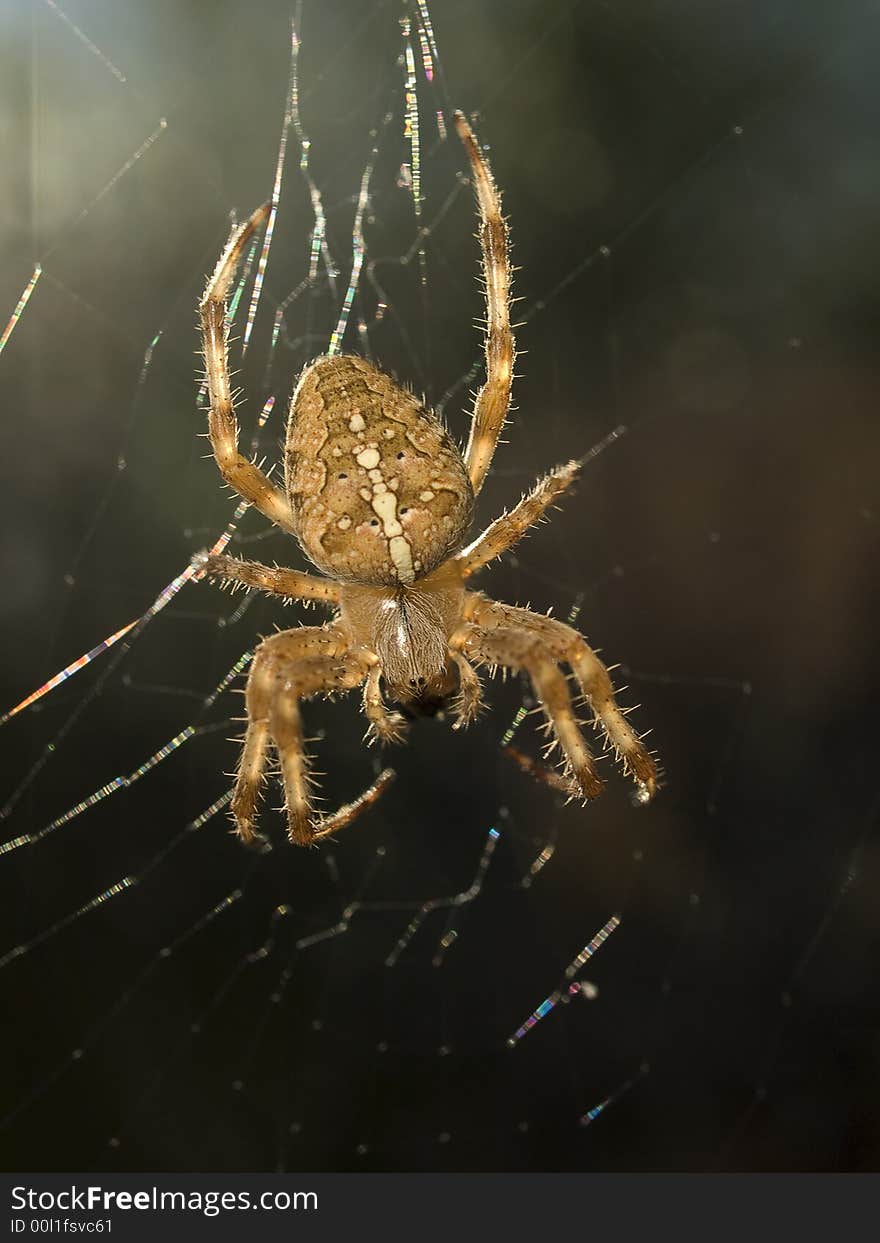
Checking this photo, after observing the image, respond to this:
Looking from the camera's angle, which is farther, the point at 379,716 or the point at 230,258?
the point at 379,716

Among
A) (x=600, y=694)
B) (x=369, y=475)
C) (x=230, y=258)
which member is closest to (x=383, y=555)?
(x=369, y=475)

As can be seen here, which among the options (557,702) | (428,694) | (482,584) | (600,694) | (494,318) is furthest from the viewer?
(482,584)

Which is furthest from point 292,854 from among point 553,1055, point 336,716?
point 553,1055

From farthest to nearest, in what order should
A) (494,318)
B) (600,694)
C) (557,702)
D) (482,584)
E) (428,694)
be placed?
(482,584), (428,694), (494,318), (600,694), (557,702)

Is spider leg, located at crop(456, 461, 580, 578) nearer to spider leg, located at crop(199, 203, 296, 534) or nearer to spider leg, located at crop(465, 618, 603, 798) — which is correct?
spider leg, located at crop(465, 618, 603, 798)

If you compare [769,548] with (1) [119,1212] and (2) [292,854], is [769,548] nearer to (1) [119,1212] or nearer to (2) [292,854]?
(2) [292,854]

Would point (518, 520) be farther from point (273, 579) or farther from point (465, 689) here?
point (273, 579)
